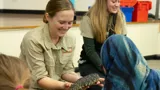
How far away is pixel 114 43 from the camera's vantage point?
1.22 m

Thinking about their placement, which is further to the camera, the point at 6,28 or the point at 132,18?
the point at 132,18

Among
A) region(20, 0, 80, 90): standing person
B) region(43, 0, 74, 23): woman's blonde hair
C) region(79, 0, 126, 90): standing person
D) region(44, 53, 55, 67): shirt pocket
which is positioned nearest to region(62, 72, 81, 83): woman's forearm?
region(20, 0, 80, 90): standing person

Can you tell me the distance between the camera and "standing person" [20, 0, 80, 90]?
1456 millimetres

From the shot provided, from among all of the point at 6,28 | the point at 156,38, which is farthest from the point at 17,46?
the point at 156,38

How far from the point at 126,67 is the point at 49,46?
491 mm

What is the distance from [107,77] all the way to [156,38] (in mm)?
2820

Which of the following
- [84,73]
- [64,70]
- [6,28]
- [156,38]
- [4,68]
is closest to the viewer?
[4,68]

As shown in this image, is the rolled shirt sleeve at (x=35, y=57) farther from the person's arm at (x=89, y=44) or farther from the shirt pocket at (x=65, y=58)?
the person's arm at (x=89, y=44)

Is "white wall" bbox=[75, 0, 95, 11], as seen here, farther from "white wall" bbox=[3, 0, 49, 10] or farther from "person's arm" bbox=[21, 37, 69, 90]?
"person's arm" bbox=[21, 37, 69, 90]

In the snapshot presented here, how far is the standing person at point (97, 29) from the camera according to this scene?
188 centimetres

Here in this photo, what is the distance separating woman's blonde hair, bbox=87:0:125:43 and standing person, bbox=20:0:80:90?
0.40m

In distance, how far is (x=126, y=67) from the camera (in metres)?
1.20

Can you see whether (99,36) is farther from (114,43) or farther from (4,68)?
(4,68)

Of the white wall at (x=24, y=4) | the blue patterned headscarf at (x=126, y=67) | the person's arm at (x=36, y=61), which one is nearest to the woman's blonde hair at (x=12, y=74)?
the blue patterned headscarf at (x=126, y=67)
